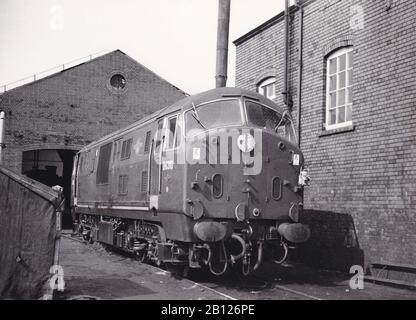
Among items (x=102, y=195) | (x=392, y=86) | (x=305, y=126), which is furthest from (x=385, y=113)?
(x=102, y=195)

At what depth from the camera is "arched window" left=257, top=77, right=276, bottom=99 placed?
14.8m

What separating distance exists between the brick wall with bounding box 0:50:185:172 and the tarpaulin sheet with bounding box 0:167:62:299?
1715 cm

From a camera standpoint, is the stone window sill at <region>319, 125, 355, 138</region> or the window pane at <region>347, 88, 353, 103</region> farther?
the window pane at <region>347, 88, 353, 103</region>

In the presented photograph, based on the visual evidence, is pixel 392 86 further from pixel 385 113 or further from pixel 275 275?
pixel 275 275

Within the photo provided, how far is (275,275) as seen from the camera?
1105 cm

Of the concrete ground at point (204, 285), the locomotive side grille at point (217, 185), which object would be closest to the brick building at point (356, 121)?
the concrete ground at point (204, 285)

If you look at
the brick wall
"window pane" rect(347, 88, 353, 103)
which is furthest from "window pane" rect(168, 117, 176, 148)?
the brick wall

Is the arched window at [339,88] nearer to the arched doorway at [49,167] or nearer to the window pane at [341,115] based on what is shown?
the window pane at [341,115]

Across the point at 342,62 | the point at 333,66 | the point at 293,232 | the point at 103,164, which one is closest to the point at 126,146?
the point at 103,164

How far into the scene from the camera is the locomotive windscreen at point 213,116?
31.2 feet

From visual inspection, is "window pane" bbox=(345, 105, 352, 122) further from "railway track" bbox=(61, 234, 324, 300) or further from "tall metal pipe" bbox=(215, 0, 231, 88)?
"tall metal pipe" bbox=(215, 0, 231, 88)

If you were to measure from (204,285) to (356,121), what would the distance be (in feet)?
16.3

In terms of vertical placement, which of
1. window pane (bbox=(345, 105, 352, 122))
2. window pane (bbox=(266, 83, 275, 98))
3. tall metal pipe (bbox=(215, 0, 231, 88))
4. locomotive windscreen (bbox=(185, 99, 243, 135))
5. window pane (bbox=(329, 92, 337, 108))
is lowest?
locomotive windscreen (bbox=(185, 99, 243, 135))

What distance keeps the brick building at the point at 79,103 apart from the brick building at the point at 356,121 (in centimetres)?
1361
